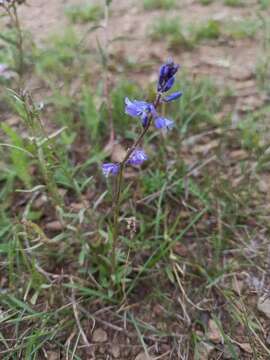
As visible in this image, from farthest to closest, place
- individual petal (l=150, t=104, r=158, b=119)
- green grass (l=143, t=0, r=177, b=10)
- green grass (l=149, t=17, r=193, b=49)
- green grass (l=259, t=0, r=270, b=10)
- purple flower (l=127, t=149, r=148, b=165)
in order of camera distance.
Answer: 1. green grass (l=143, t=0, r=177, b=10)
2. green grass (l=259, t=0, r=270, b=10)
3. green grass (l=149, t=17, r=193, b=49)
4. purple flower (l=127, t=149, r=148, b=165)
5. individual petal (l=150, t=104, r=158, b=119)

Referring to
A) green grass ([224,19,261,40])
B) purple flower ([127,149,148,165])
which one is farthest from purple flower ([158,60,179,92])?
green grass ([224,19,261,40])

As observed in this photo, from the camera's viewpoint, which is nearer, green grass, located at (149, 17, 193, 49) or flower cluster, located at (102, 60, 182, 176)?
flower cluster, located at (102, 60, 182, 176)

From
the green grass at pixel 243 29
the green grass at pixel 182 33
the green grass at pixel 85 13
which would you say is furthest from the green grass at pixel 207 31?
the green grass at pixel 85 13

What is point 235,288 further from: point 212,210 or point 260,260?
point 212,210

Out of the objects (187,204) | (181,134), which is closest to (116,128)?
(181,134)

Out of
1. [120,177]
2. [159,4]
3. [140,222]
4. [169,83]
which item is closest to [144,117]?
[169,83]

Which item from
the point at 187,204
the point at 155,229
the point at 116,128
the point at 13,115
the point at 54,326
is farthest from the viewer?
the point at 13,115

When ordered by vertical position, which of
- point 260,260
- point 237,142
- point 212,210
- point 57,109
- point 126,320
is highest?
point 57,109

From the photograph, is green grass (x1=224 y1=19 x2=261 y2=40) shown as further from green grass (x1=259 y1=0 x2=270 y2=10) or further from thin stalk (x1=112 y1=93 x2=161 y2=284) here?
thin stalk (x1=112 y1=93 x2=161 y2=284)
